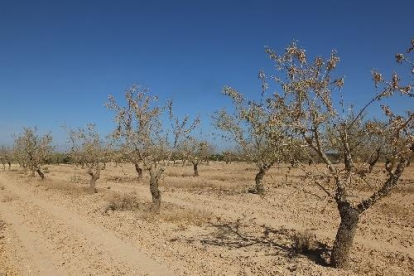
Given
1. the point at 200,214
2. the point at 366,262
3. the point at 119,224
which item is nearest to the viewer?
the point at 366,262

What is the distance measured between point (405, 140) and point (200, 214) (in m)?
14.3

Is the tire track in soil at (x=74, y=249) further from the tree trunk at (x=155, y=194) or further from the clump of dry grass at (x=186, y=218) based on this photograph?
the tree trunk at (x=155, y=194)

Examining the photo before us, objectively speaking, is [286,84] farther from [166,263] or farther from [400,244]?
[400,244]

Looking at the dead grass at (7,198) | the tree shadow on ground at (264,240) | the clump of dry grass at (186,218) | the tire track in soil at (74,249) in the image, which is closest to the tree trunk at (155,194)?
the clump of dry grass at (186,218)

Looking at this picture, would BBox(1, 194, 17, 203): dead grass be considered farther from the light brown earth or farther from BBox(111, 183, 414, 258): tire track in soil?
BBox(111, 183, 414, 258): tire track in soil

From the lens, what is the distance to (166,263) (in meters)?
14.9

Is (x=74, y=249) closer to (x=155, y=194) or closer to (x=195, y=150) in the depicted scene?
(x=155, y=194)

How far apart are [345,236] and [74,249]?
11.0 m

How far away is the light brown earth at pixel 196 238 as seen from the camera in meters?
14.4

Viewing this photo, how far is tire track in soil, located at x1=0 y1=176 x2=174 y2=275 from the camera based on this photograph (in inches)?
571

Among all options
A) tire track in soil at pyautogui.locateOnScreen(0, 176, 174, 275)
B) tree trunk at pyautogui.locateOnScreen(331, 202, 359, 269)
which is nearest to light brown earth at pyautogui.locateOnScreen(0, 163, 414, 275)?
tire track in soil at pyautogui.locateOnScreen(0, 176, 174, 275)

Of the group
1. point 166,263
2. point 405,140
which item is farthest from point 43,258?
point 405,140

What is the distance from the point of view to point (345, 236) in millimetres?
13117

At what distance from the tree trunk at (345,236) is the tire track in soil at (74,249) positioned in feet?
18.3
